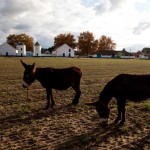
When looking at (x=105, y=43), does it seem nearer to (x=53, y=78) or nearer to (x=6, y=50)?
(x=6, y=50)

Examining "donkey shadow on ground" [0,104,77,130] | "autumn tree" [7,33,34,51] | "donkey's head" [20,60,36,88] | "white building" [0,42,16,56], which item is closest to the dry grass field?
"donkey shadow on ground" [0,104,77,130]

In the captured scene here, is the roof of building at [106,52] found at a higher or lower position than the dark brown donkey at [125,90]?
higher

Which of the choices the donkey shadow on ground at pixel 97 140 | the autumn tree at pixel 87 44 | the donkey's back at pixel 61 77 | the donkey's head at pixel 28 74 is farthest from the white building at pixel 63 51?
the donkey shadow on ground at pixel 97 140

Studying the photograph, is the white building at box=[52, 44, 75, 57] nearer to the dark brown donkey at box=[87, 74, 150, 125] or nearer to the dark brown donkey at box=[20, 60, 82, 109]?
the dark brown donkey at box=[20, 60, 82, 109]

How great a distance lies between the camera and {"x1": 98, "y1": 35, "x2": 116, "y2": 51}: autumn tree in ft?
492

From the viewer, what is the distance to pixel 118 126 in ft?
30.5

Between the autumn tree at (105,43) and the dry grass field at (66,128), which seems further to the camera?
the autumn tree at (105,43)

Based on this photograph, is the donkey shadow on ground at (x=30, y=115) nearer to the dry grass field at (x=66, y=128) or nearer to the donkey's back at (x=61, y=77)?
the dry grass field at (x=66, y=128)

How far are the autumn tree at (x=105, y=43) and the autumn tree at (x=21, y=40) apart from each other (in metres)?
37.5

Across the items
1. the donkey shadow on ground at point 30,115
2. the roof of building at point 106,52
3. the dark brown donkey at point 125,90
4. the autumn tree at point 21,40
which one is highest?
the autumn tree at point 21,40

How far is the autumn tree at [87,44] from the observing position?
136 m

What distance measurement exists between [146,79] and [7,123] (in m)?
4.87

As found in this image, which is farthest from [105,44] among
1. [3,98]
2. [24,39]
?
[3,98]

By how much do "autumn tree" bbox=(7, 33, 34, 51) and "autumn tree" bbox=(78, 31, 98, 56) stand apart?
108ft
